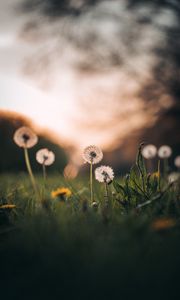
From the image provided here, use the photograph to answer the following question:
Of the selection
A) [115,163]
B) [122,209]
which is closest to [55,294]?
[122,209]

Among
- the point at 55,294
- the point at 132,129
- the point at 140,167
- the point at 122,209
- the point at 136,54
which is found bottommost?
the point at 55,294

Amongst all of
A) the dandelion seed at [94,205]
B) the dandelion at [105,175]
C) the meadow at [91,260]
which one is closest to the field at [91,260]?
the meadow at [91,260]

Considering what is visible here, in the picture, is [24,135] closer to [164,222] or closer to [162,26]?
[164,222]

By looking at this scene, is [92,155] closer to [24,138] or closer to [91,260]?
[24,138]

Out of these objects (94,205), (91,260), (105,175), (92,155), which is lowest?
(91,260)

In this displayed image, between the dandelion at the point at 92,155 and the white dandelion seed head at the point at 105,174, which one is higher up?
the dandelion at the point at 92,155

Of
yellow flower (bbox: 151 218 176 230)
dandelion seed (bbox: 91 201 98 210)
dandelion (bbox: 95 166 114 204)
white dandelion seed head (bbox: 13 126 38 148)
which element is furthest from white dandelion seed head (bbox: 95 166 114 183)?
yellow flower (bbox: 151 218 176 230)

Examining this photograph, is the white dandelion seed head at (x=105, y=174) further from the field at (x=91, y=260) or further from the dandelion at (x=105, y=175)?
the field at (x=91, y=260)

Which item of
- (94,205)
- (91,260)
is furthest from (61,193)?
(91,260)

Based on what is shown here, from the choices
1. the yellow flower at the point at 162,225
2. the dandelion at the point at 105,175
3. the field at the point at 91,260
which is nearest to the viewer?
the field at the point at 91,260
